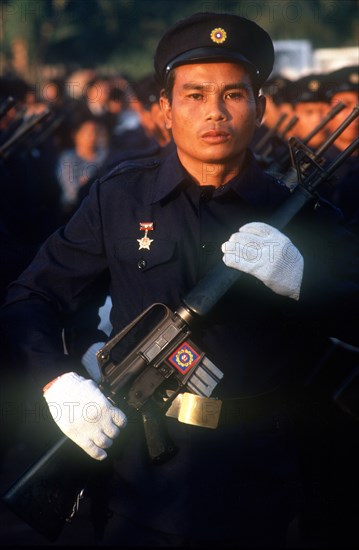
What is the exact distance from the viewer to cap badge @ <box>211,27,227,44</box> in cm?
276

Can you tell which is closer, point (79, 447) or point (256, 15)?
point (79, 447)

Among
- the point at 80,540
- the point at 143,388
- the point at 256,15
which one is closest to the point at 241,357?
the point at 143,388

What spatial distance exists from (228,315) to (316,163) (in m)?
0.64

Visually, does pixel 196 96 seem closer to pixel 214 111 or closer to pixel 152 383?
pixel 214 111

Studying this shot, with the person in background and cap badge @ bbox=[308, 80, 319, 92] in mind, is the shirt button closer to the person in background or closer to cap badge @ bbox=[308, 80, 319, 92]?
the person in background

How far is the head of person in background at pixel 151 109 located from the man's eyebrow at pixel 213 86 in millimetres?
3085

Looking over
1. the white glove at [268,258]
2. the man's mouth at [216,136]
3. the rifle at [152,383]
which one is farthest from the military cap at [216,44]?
the rifle at [152,383]

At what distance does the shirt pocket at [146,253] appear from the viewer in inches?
107

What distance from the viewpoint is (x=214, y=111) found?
8.66 ft

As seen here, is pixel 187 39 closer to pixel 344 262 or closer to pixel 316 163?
pixel 316 163

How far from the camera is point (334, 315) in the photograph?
2.63m

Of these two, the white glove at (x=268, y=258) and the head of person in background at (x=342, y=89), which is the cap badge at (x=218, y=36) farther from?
the head of person in background at (x=342, y=89)

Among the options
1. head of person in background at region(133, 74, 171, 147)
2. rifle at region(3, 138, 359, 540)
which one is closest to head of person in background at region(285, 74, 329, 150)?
head of person in background at region(133, 74, 171, 147)

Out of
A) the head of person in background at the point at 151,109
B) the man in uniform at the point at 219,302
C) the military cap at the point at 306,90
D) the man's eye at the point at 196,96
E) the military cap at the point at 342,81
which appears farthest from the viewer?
the military cap at the point at 306,90
